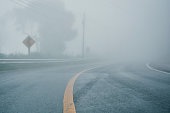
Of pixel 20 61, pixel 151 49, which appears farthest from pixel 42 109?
pixel 151 49

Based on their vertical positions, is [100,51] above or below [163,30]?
below

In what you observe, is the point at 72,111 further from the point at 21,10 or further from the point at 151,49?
the point at 151,49

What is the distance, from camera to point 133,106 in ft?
7.23

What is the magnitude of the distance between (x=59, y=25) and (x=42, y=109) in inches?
1114

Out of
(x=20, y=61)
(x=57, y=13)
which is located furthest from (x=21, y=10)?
(x=20, y=61)

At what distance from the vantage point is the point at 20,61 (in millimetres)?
10508

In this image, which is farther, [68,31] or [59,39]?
[68,31]

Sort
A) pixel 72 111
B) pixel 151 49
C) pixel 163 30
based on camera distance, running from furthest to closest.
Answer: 1. pixel 163 30
2. pixel 151 49
3. pixel 72 111

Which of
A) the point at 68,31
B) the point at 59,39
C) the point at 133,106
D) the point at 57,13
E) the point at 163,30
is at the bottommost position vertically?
the point at 133,106

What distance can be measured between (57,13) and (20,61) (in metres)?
21.1

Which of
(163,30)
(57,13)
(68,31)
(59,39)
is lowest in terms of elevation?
(59,39)

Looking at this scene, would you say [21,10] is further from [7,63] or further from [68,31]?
[7,63]

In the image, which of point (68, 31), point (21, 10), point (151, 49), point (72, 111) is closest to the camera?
point (72, 111)

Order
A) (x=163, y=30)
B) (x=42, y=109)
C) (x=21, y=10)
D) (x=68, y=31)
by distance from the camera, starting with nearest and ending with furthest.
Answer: (x=42, y=109), (x=21, y=10), (x=68, y=31), (x=163, y=30)
